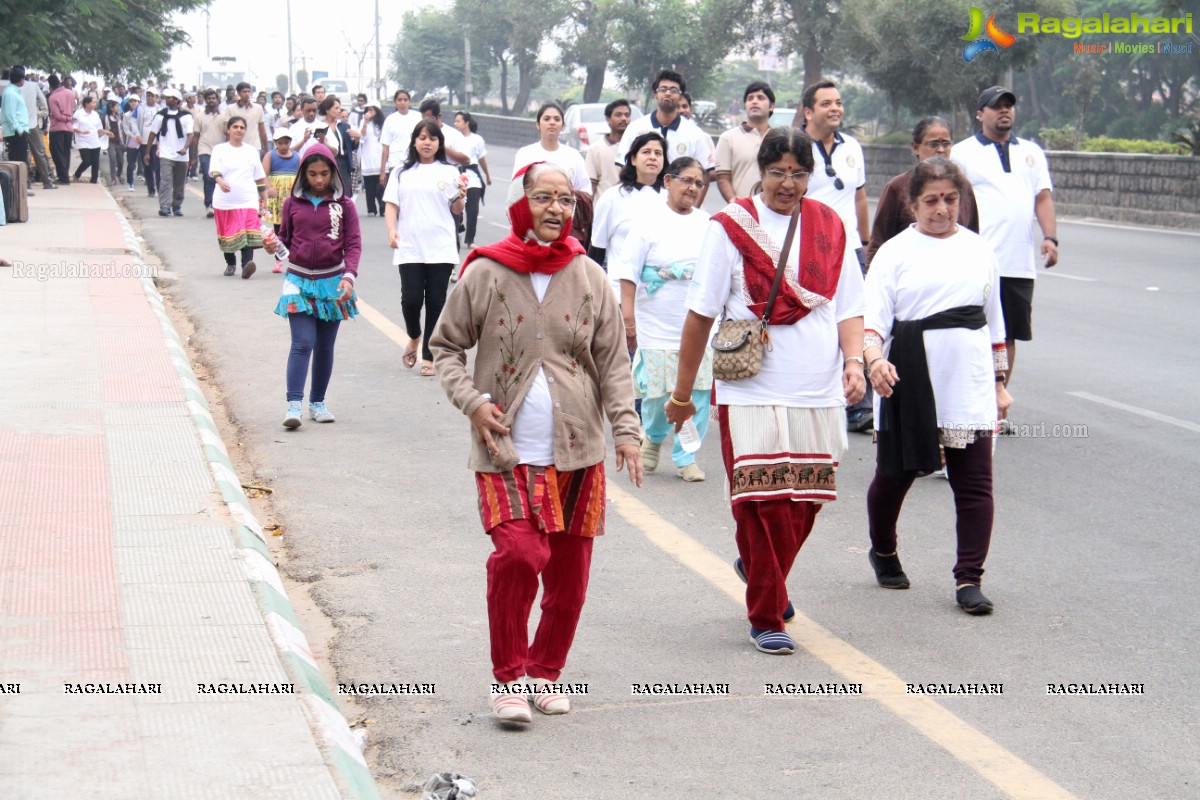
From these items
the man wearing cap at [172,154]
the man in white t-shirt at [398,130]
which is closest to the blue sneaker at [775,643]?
the man in white t-shirt at [398,130]

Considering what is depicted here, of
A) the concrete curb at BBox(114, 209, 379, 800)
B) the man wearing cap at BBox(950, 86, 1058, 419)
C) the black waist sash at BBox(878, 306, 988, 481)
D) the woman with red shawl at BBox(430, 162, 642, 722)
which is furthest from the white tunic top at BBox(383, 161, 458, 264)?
the woman with red shawl at BBox(430, 162, 642, 722)

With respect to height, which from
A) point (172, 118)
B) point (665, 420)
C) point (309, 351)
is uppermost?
point (172, 118)

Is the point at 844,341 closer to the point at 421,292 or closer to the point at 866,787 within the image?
the point at 866,787

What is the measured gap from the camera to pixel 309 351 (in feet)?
29.9

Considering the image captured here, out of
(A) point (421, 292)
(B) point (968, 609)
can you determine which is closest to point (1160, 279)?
(A) point (421, 292)

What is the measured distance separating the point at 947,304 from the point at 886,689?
63.0 inches

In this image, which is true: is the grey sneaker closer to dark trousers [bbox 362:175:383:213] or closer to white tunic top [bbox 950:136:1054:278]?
white tunic top [bbox 950:136:1054:278]

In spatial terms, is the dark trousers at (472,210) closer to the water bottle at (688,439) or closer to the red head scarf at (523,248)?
the water bottle at (688,439)

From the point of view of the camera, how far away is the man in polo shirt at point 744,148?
402 inches

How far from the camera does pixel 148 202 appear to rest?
1085 inches

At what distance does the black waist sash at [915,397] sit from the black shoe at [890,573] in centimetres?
43

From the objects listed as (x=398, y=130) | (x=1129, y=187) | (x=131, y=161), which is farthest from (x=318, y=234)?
(x=131, y=161)

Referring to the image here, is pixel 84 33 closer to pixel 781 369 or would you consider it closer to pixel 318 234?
pixel 318 234

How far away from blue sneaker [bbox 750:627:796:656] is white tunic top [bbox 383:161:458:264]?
5753 mm
